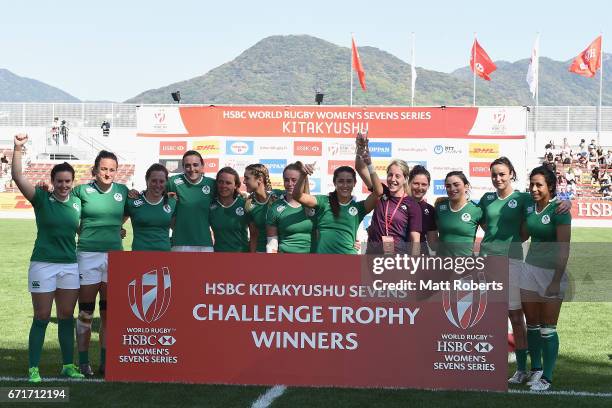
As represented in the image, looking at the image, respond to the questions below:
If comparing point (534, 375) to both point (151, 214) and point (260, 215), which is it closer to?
point (260, 215)

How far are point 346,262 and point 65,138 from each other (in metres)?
55.2

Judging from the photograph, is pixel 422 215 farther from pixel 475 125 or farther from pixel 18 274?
pixel 18 274

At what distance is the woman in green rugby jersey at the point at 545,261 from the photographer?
7.69m

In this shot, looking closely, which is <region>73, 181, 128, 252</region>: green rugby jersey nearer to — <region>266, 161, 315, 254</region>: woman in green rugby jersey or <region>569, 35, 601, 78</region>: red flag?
<region>266, 161, 315, 254</region>: woman in green rugby jersey

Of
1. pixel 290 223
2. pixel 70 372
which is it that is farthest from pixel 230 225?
pixel 70 372

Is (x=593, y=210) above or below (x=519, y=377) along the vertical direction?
above

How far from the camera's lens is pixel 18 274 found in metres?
17.2

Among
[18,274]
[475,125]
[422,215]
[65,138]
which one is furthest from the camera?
[65,138]

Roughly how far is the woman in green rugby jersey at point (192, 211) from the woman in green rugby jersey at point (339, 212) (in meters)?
1.12

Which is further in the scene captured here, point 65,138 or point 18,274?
point 65,138

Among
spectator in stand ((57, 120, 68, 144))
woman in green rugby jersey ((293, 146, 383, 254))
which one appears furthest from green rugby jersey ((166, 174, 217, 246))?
spectator in stand ((57, 120, 68, 144))

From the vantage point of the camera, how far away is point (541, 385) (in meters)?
7.81

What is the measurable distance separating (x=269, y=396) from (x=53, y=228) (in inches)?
93.5

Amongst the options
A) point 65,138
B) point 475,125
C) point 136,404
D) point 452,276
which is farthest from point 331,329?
point 65,138
